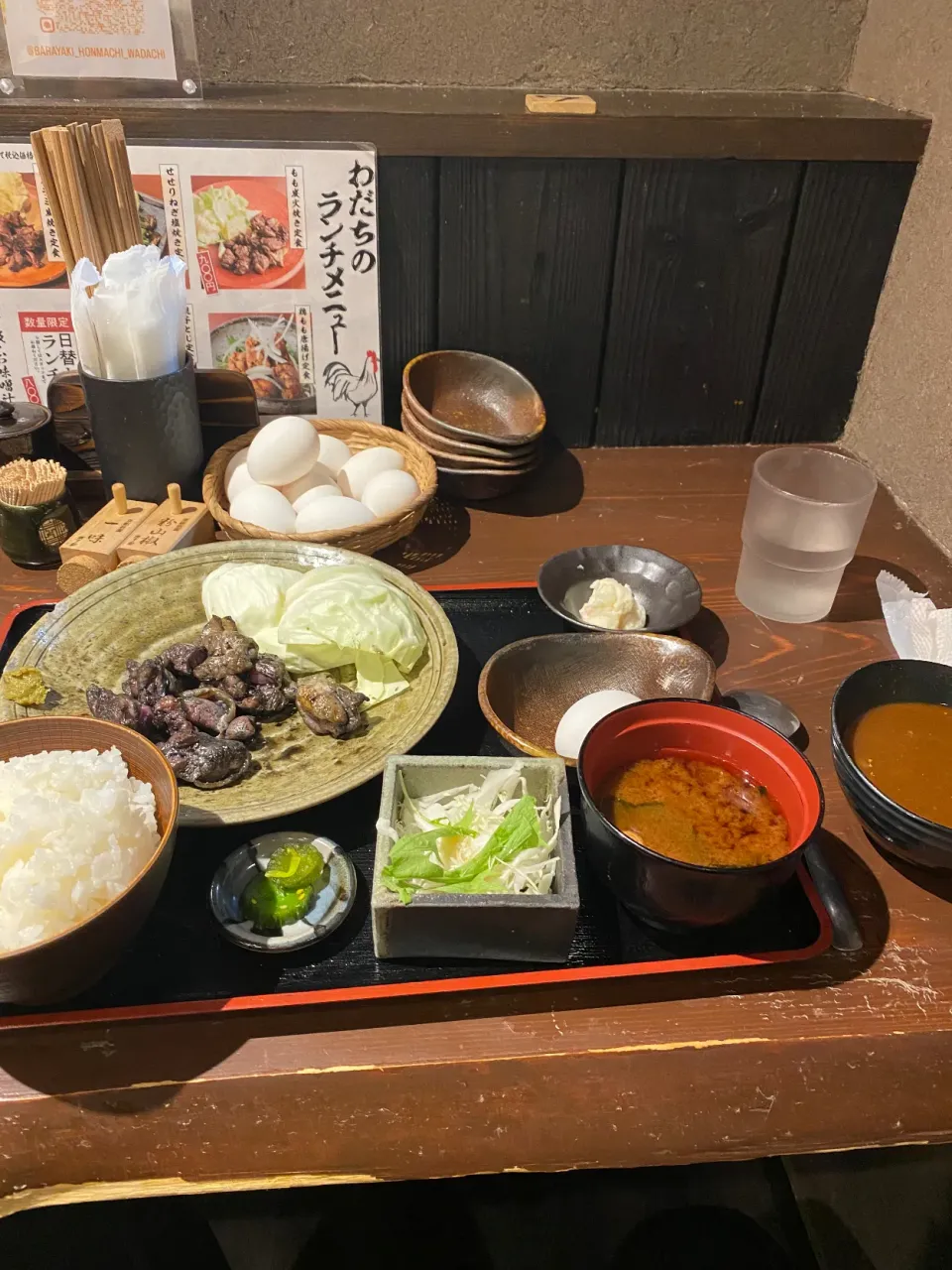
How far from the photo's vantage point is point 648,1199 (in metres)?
1.40

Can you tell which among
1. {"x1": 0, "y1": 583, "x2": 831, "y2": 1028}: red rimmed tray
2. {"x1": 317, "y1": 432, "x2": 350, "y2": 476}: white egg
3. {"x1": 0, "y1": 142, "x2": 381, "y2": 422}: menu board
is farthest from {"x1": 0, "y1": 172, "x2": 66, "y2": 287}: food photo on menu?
{"x1": 0, "y1": 583, "x2": 831, "y2": 1028}: red rimmed tray

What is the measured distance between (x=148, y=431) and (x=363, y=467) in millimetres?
389

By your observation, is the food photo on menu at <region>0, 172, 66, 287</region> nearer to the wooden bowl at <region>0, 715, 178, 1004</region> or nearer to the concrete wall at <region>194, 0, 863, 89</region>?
the concrete wall at <region>194, 0, 863, 89</region>

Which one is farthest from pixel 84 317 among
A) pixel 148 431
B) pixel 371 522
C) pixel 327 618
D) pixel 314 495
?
pixel 327 618

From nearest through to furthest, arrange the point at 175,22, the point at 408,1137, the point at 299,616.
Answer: the point at 408,1137, the point at 299,616, the point at 175,22

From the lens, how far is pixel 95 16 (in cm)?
163

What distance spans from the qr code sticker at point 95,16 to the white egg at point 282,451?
74cm

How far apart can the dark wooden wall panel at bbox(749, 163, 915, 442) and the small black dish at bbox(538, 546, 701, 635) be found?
78 cm

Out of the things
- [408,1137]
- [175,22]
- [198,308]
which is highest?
[175,22]

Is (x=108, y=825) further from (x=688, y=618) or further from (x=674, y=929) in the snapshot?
(x=688, y=618)

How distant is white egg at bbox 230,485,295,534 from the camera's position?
161 centimetres

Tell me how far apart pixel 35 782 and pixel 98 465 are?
101 cm

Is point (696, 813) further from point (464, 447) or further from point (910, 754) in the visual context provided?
point (464, 447)

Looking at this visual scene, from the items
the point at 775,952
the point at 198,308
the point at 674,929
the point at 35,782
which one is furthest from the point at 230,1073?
the point at 198,308
